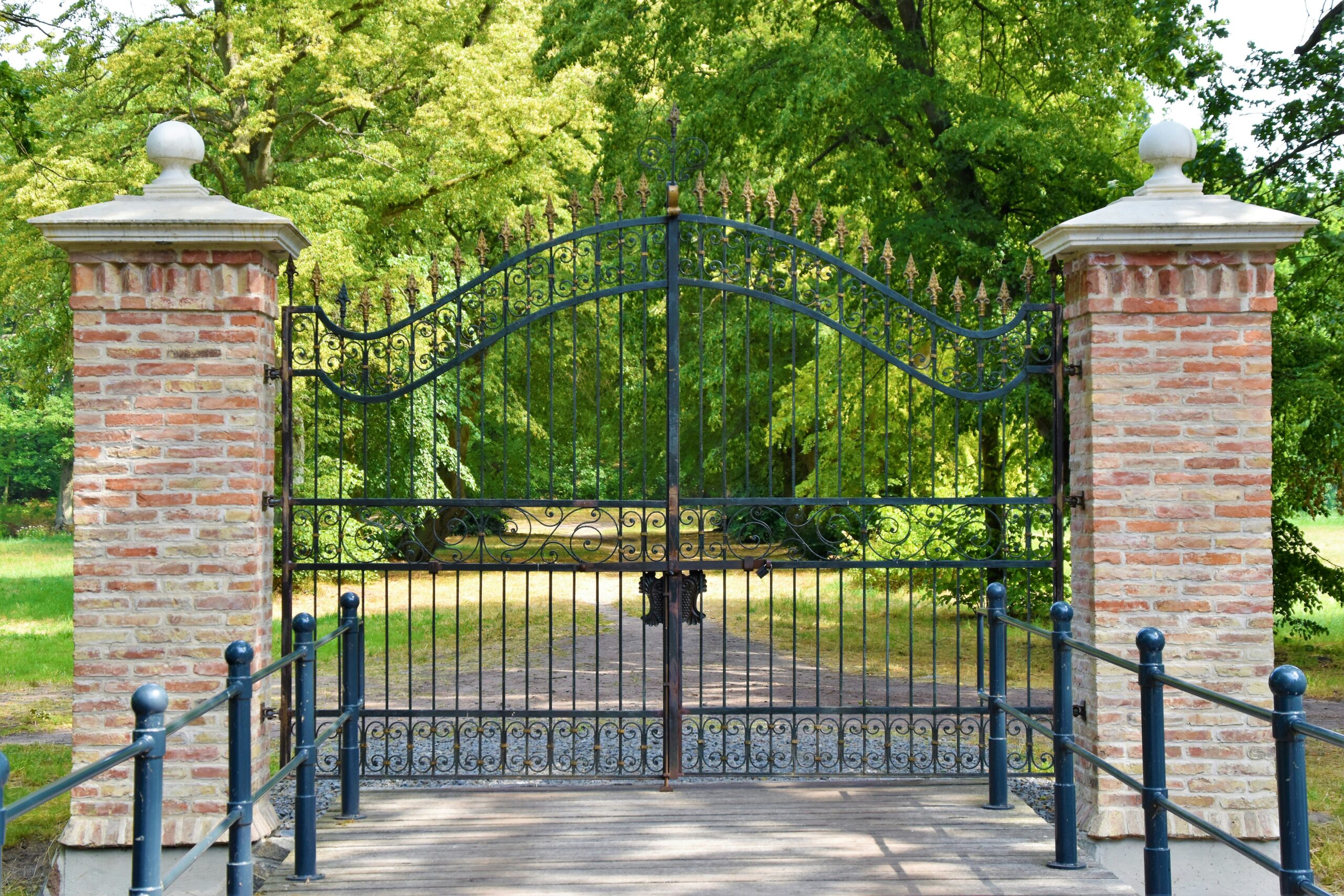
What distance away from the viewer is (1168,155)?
573cm

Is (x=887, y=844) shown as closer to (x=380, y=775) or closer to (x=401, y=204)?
(x=380, y=775)

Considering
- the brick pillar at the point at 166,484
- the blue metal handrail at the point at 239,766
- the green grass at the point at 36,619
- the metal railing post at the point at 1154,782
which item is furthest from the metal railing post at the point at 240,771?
the green grass at the point at 36,619

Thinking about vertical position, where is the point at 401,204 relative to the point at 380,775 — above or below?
above

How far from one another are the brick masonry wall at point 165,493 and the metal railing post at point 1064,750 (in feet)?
11.5

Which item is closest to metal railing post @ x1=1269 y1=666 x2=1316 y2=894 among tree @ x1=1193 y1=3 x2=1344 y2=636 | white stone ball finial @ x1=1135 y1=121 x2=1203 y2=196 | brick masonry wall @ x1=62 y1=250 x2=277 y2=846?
white stone ball finial @ x1=1135 y1=121 x2=1203 y2=196

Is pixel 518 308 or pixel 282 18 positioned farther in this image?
pixel 282 18

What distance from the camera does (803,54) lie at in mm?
10859

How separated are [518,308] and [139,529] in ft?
6.87

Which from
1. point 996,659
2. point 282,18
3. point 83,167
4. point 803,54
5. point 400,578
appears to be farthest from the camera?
point 400,578

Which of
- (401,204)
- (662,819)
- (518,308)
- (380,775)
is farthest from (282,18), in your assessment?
(662,819)

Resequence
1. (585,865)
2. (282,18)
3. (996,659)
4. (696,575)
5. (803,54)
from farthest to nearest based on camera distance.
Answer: (282,18)
(803,54)
(696,575)
(996,659)
(585,865)

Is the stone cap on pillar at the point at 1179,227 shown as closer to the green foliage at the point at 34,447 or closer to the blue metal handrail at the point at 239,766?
the blue metal handrail at the point at 239,766

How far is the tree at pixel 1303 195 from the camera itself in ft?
32.1

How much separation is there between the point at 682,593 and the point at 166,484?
2.48 metres
